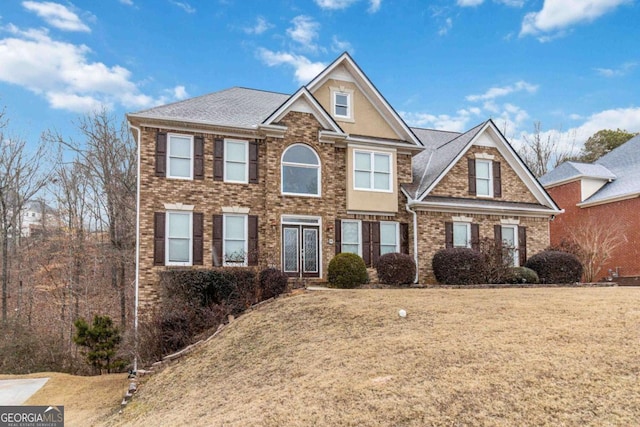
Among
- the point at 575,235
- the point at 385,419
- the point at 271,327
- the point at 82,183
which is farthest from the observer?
the point at 82,183

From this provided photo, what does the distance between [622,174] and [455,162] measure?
37.6 ft

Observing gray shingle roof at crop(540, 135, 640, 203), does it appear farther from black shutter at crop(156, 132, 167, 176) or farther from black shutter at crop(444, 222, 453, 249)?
black shutter at crop(156, 132, 167, 176)

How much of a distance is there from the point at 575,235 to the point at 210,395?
2115 cm

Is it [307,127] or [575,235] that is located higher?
[307,127]

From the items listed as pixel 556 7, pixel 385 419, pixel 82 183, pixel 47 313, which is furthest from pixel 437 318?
pixel 82 183

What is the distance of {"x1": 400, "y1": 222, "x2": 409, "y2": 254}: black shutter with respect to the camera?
19609 millimetres

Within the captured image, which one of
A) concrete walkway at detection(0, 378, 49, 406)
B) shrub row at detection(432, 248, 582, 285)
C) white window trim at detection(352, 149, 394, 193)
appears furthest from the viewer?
white window trim at detection(352, 149, 394, 193)

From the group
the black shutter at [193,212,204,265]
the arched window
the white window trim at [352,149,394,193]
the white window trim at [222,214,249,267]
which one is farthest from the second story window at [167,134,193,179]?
the white window trim at [352,149,394,193]

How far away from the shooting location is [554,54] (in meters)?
23.0

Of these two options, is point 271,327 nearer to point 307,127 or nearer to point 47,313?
point 307,127

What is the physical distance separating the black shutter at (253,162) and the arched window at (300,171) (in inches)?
36.2

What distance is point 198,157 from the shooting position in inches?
690

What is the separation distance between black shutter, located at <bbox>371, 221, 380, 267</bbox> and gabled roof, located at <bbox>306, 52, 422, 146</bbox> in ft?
11.9

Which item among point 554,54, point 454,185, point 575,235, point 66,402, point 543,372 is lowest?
point 66,402
